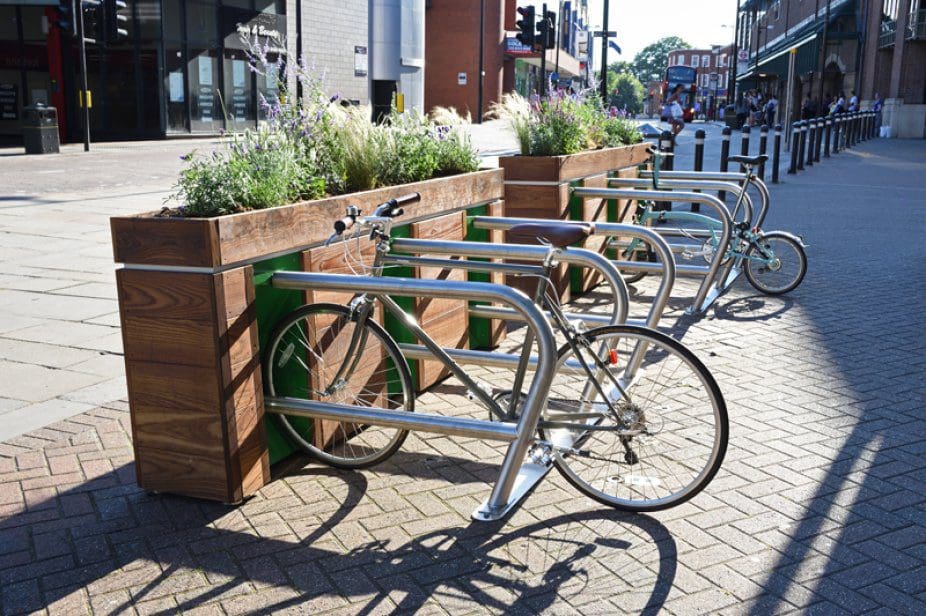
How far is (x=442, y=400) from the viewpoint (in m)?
5.29

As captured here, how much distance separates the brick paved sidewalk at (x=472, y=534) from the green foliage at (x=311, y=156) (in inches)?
48.7

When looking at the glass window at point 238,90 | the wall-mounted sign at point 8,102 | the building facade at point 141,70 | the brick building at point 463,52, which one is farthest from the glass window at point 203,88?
the brick building at point 463,52

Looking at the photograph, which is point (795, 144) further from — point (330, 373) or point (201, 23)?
point (201, 23)

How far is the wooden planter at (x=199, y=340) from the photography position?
3729 mm

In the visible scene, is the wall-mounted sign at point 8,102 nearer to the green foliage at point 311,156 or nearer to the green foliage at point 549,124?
the green foliage at point 549,124

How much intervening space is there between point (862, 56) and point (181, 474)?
5392 centimetres

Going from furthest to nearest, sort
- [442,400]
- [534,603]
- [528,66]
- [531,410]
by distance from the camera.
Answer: [528,66] → [442,400] → [531,410] → [534,603]

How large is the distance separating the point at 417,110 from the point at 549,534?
9.95 ft

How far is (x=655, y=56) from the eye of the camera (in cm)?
18675

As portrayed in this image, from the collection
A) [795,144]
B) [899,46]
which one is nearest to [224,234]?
[795,144]

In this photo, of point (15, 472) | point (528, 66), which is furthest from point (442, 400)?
point (528, 66)

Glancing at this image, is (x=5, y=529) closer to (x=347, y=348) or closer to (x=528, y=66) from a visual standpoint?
(x=347, y=348)

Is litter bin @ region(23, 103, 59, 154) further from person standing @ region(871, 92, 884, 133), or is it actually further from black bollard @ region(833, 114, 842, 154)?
person standing @ region(871, 92, 884, 133)

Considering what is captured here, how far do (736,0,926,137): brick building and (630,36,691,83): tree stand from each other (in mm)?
110035
